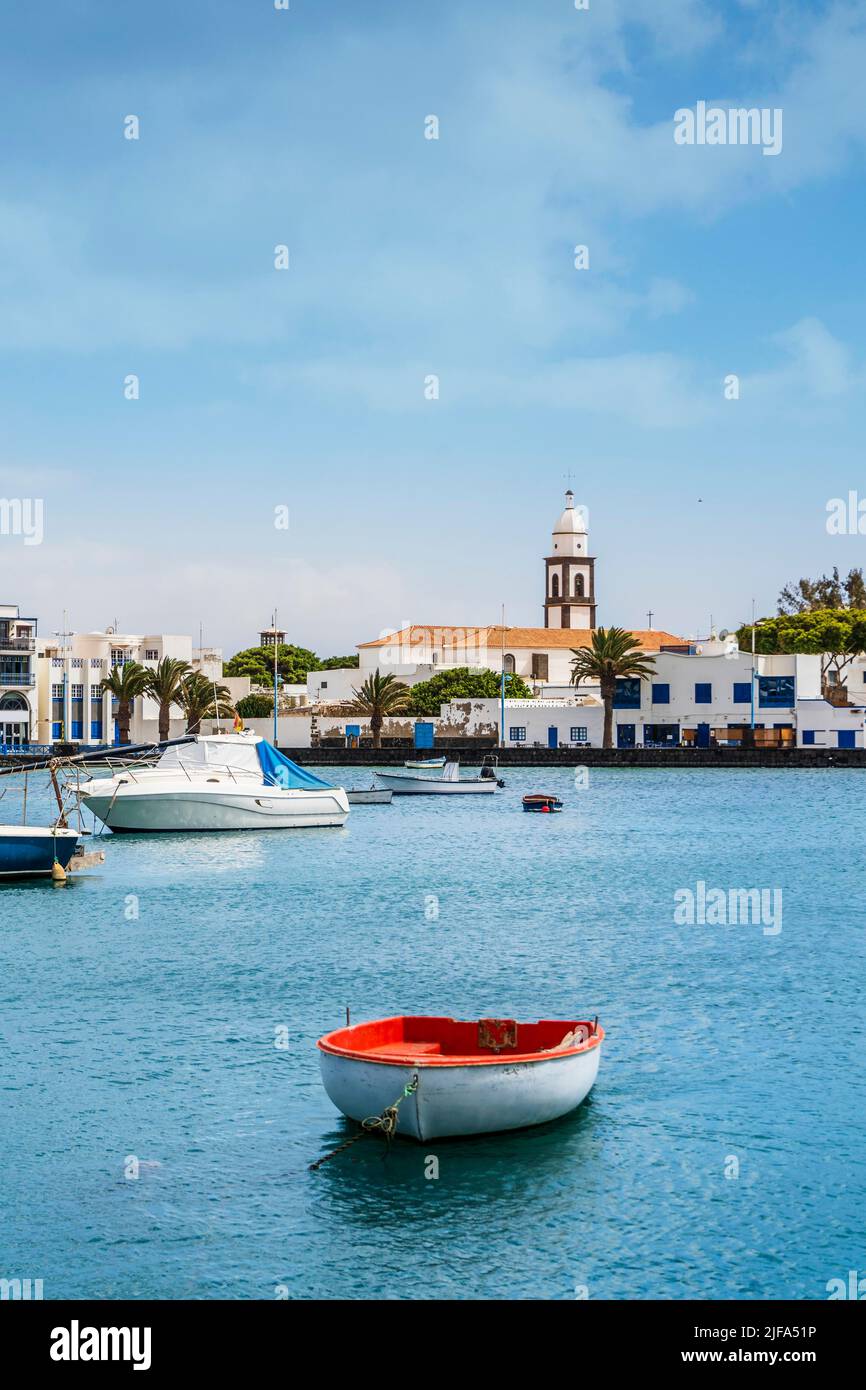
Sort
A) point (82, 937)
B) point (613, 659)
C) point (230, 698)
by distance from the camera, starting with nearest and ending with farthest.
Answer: point (82, 937) < point (613, 659) < point (230, 698)

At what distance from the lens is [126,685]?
4732 inches

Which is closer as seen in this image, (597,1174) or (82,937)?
(597,1174)

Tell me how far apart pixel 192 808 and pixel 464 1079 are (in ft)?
144

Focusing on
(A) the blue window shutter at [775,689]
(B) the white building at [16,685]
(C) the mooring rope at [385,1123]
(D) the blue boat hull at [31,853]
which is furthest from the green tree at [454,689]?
(C) the mooring rope at [385,1123]

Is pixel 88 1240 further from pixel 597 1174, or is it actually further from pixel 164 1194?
pixel 597 1174

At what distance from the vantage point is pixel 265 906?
40.6 m

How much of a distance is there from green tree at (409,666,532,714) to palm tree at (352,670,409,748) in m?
10.8

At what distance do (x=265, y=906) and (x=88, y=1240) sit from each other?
2530 cm

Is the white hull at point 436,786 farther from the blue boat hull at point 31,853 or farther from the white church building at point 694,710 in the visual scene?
the blue boat hull at point 31,853

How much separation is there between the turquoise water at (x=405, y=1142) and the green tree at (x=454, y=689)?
9292 cm

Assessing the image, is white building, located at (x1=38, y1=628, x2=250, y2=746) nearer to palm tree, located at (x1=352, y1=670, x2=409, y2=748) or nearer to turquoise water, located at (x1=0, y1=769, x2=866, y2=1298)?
palm tree, located at (x1=352, y1=670, x2=409, y2=748)

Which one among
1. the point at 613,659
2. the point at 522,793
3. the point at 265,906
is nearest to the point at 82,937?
the point at 265,906

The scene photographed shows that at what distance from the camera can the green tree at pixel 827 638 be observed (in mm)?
144375

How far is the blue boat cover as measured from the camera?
62812mm
